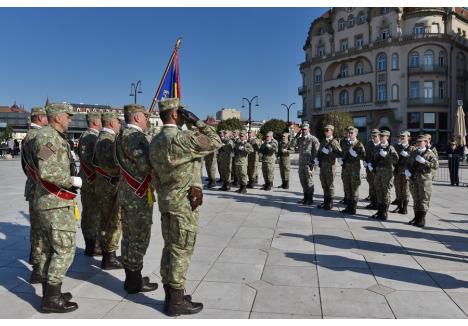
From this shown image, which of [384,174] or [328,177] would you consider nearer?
[384,174]

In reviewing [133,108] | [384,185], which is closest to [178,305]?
[133,108]

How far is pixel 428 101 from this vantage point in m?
51.4

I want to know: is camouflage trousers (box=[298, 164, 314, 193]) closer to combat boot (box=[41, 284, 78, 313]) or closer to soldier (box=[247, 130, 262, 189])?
soldier (box=[247, 130, 262, 189])

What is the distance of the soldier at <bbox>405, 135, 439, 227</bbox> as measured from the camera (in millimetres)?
8180

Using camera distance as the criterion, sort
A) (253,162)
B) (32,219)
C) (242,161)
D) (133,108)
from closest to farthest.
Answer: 1. (133,108)
2. (32,219)
3. (242,161)
4. (253,162)

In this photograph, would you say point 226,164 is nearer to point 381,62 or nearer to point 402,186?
point 402,186

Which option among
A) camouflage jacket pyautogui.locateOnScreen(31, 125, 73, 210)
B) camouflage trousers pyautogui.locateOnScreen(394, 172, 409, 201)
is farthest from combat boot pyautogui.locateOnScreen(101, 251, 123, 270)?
camouflage trousers pyautogui.locateOnScreen(394, 172, 409, 201)

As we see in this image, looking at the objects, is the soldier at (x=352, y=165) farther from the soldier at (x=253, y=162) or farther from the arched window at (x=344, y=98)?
the arched window at (x=344, y=98)

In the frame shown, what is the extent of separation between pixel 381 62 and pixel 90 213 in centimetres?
5391

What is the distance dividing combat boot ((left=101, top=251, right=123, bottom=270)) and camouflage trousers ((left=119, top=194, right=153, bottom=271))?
3.30 ft

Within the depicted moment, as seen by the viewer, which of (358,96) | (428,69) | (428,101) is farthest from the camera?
(358,96)

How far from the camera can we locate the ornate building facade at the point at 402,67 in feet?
168
